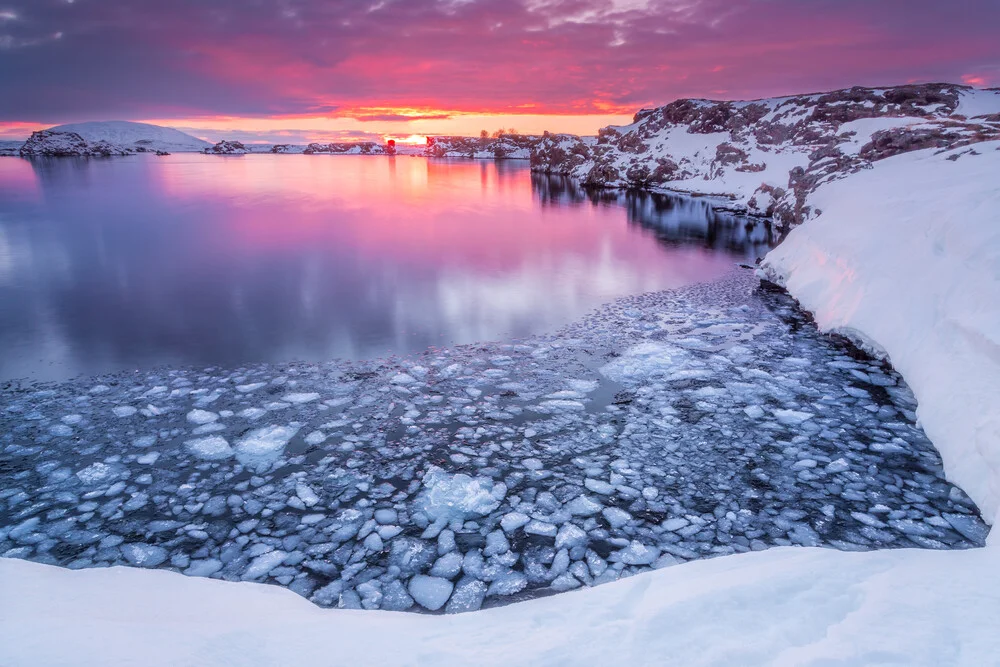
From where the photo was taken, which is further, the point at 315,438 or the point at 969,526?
the point at 315,438

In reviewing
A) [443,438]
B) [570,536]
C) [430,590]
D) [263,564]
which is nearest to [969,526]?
[570,536]

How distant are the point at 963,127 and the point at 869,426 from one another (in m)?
16.5

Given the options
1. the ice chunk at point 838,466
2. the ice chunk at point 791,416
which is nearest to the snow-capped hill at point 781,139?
the ice chunk at point 791,416

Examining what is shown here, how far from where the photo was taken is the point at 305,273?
12.2 metres

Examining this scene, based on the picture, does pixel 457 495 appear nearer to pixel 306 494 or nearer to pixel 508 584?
pixel 508 584

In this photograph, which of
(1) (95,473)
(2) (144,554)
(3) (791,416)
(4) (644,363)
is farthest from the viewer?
(4) (644,363)

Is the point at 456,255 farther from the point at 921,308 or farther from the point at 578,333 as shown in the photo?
Answer: the point at 921,308

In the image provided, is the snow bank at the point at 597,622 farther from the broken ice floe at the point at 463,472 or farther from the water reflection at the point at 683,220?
the water reflection at the point at 683,220

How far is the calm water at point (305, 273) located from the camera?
25.1ft

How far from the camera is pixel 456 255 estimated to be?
14797 mm

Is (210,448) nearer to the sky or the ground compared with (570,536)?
nearer to the sky

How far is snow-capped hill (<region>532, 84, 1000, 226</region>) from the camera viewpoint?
16672 mm

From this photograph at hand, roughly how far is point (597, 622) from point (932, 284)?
20.6ft

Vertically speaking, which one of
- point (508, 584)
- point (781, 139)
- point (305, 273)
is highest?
point (781, 139)
